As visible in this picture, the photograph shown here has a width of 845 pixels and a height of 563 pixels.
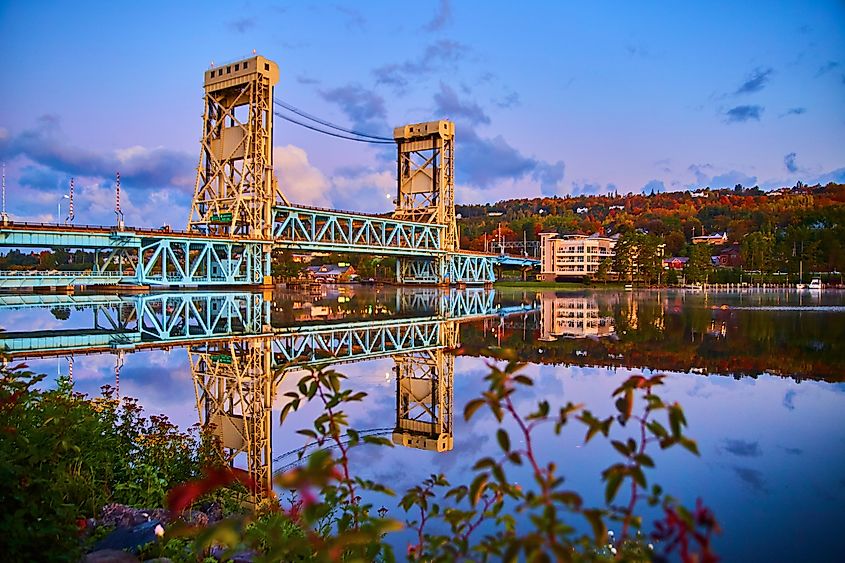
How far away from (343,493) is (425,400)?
6.77 meters

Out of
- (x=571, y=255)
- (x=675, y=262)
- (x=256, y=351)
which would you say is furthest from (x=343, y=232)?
(x=675, y=262)

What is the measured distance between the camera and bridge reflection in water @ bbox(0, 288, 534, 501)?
7.17m

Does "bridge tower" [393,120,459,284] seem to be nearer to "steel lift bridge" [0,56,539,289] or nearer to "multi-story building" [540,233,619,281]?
"steel lift bridge" [0,56,539,289]

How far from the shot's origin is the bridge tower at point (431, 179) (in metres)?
49.9

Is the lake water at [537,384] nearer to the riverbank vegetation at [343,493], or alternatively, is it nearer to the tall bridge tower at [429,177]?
the riverbank vegetation at [343,493]

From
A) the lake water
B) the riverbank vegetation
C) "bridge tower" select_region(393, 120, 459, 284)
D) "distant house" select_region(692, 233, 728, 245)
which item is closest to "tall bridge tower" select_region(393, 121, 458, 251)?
"bridge tower" select_region(393, 120, 459, 284)

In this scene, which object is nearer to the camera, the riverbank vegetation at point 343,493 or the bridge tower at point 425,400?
the riverbank vegetation at point 343,493

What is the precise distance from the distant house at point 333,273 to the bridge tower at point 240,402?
73411mm

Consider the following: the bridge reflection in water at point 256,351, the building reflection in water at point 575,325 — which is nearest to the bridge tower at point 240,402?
the bridge reflection in water at point 256,351

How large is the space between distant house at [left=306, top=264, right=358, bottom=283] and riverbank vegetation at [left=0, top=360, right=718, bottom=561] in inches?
3166

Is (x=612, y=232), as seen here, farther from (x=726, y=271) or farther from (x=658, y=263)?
(x=658, y=263)

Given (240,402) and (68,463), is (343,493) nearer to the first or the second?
(68,463)

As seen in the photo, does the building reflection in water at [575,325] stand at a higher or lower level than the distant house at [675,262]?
lower

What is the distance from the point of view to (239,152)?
122 feet
